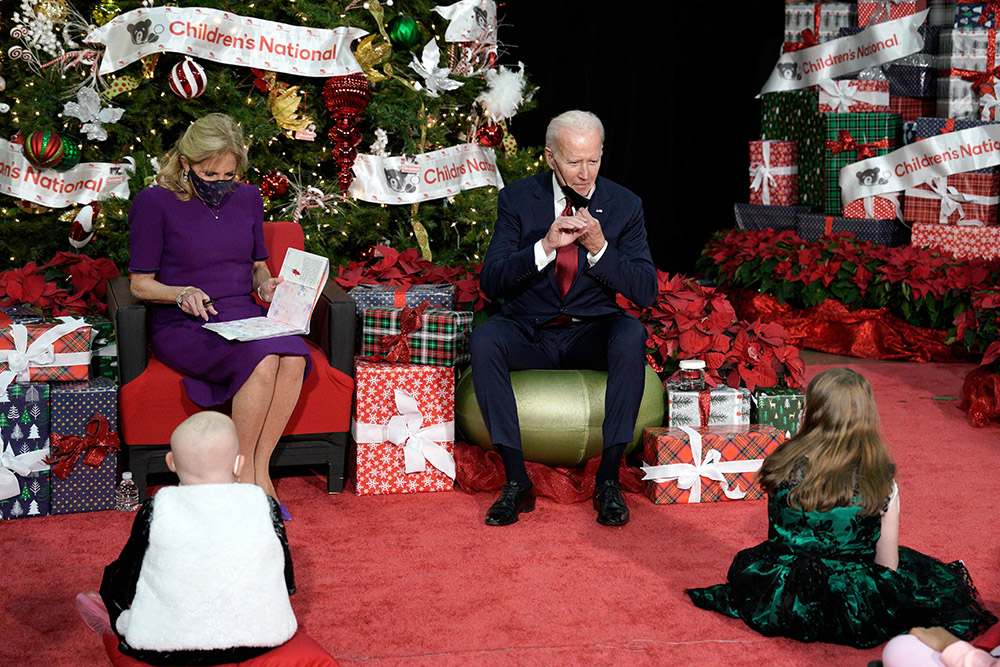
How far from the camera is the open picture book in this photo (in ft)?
11.5

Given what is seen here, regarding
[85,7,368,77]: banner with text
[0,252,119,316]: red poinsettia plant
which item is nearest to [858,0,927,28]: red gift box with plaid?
[85,7,368,77]: banner with text

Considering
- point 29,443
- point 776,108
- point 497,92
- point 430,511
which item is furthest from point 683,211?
point 29,443

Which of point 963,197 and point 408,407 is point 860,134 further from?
point 408,407

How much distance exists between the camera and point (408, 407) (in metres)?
3.66

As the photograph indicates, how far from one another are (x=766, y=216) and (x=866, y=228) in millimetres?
772

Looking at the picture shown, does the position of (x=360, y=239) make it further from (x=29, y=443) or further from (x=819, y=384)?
(x=819, y=384)

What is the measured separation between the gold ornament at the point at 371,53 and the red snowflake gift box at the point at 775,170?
8.77 ft

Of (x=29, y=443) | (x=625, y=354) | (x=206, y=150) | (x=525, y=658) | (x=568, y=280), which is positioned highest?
(x=206, y=150)

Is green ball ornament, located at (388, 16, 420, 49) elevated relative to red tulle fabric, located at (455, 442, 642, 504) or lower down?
elevated

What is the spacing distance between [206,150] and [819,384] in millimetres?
2066

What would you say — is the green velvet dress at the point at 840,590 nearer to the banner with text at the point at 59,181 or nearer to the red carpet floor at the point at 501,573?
the red carpet floor at the point at 501,573

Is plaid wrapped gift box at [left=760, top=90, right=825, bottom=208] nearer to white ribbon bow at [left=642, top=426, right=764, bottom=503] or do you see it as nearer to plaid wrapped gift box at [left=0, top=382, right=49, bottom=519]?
white ribbon bow at [left=642, top=426, right=764, bottom=503]

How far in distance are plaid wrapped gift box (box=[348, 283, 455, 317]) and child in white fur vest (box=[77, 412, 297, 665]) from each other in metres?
2.02

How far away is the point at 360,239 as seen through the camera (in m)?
5.14
